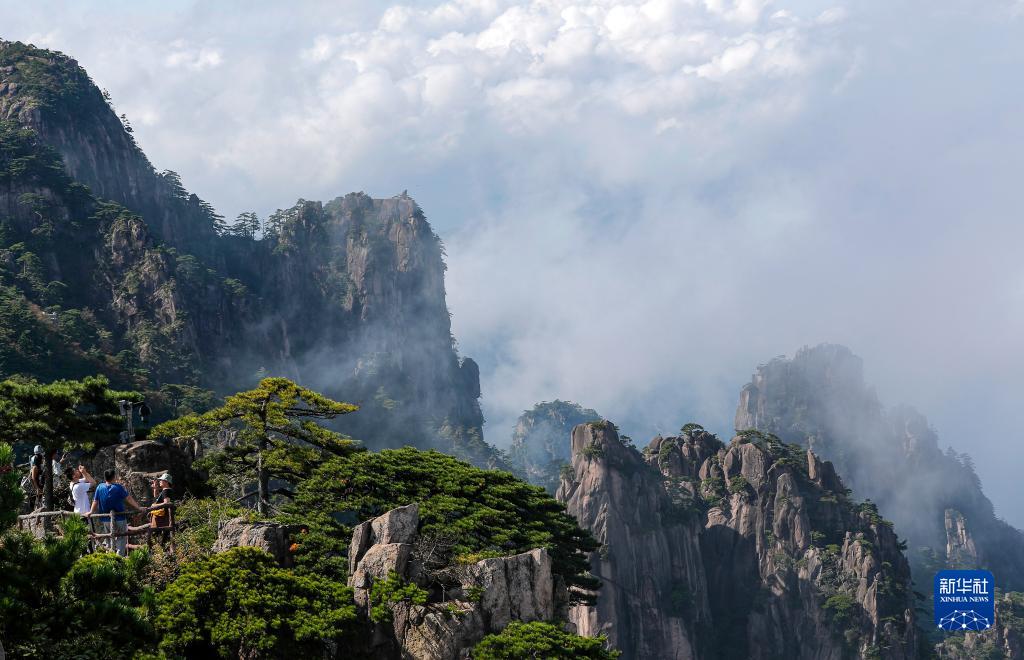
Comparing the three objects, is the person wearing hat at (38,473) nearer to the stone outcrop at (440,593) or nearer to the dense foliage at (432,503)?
the dense foliage at (432,503)

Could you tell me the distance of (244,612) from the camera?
36031 millimetres

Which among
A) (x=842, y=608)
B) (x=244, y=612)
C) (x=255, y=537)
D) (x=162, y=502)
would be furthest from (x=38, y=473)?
(x=842, y=608)

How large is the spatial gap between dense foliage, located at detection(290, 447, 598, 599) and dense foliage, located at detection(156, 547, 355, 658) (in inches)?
226

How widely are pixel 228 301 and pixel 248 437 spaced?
149m

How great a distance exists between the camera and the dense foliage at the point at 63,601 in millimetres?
23781

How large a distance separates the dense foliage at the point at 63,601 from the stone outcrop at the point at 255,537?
12647 mm

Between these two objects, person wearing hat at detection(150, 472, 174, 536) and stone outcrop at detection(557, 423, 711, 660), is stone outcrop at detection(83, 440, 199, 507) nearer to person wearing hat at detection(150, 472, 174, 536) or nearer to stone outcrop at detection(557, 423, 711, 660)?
person wearing hat at detection(150, 472, 174, 536)

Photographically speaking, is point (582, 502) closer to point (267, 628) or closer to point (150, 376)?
point (150, 376)

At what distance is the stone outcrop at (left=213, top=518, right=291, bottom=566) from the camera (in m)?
39.2

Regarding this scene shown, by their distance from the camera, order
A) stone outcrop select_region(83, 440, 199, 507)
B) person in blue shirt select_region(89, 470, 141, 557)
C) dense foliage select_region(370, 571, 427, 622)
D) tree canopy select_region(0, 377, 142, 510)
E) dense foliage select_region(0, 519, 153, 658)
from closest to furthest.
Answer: dense foliage select_region(0, 519, 153, 658) → person in blue shirt select_region(89, 470, 141, 557) → dense foliage select_region(370, 571, 427, 622) → stone outcrop select_region(83, 440, 199, 507) → tree canopy select_region(0, 377, 142, 510)

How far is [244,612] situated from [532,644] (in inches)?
383

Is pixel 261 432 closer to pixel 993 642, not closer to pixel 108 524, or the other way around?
pixel 108 524

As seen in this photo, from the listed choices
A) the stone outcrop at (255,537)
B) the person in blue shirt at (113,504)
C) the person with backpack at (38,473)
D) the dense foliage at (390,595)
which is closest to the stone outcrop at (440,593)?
the dense foliage at (390,595)

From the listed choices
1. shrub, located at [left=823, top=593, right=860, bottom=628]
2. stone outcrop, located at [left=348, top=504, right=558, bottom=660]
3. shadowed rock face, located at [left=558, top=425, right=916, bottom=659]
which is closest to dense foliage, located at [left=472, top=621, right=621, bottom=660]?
stone outcrop, located at [left=348, top=504, right=558, bottom=660]
